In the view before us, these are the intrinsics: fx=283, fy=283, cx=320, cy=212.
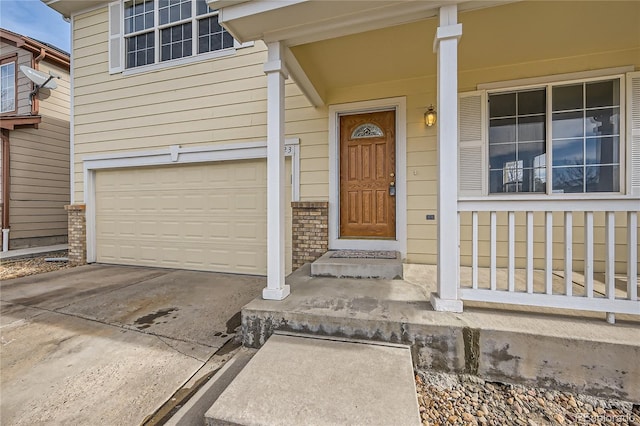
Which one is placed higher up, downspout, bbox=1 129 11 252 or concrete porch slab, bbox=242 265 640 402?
downspout, bbox=1 129 11 252

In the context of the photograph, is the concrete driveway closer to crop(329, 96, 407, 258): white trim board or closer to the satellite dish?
crop(329, 96, 407, 258): white trim board

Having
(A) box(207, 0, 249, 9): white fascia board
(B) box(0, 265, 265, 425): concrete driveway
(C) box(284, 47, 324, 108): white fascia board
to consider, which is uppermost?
(A) box(207, 0, 249, 9): white fascia board

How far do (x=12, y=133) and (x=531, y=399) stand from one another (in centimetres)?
1018

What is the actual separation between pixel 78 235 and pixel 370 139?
5.78 m

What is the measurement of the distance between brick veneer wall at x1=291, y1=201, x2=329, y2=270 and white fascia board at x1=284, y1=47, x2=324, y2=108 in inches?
55.3

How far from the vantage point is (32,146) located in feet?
22.3

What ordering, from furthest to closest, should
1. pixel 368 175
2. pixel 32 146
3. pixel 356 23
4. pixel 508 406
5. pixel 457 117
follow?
pixel 32 146, pixel 368 175, pixel 457 117, pixel 356 23, pixel 508 406

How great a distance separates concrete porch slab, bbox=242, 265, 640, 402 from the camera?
172 centimetres

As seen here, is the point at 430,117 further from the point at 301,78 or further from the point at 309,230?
the point at 309,230

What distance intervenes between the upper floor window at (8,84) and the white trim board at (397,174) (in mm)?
8581

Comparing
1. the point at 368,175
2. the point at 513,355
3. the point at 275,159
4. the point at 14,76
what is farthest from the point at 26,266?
the point at 513,355

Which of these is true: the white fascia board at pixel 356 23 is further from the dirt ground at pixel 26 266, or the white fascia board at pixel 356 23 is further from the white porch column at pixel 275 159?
the dirt ground at pixel 26 266

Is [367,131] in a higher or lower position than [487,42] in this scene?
lower

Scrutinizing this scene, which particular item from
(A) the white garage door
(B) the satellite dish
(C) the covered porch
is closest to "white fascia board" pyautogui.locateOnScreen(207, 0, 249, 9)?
(C) the covered porch
